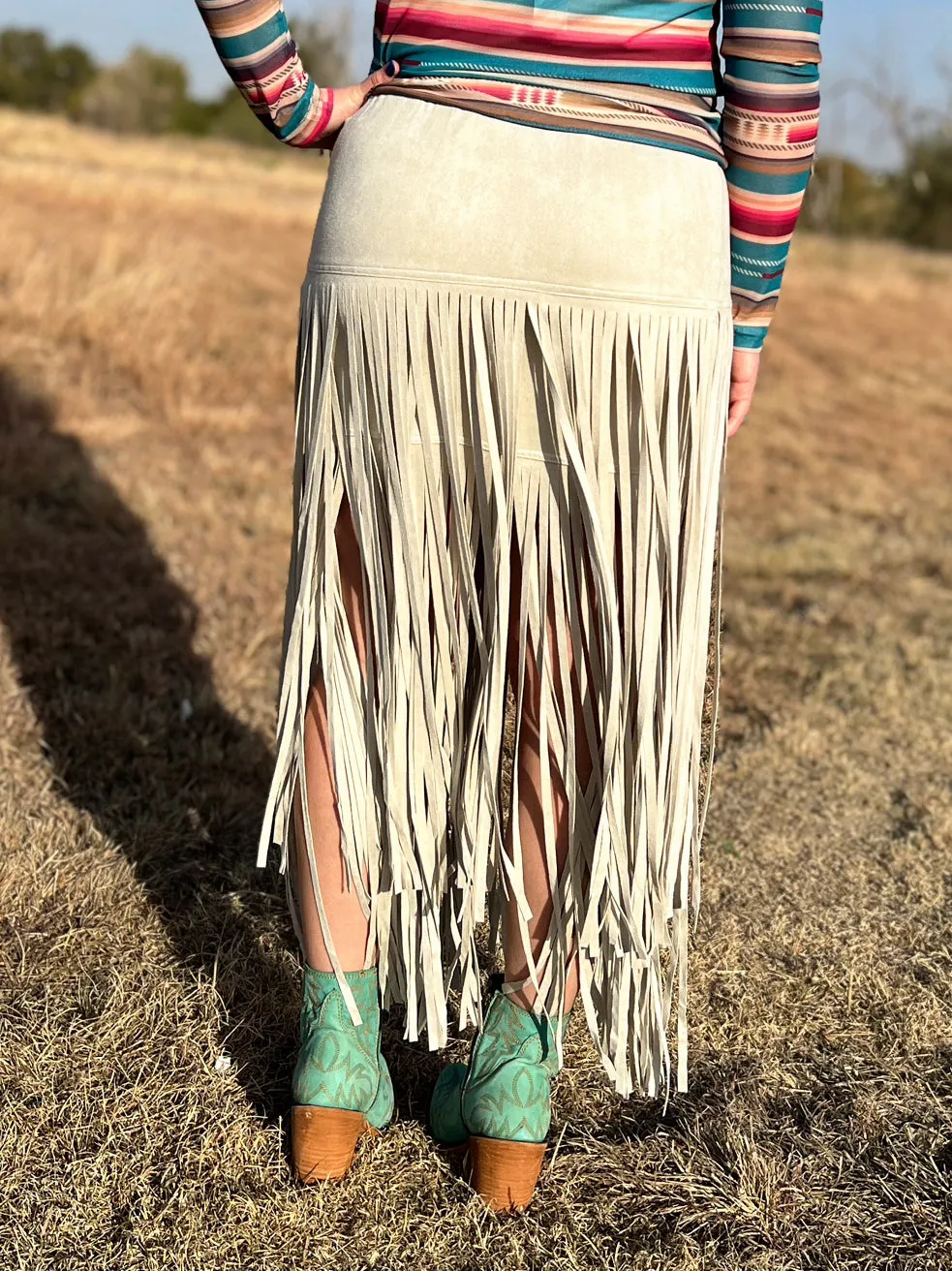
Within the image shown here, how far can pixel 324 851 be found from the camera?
149cm

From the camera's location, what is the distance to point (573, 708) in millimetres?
1457

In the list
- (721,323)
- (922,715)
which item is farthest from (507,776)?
(922,715)

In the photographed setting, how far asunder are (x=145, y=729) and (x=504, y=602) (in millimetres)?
1625

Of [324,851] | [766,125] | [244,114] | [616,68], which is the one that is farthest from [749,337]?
[244,114]

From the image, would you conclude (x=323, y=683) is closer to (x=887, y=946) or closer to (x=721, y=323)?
(x=721, y=323)

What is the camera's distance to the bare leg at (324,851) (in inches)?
58.1

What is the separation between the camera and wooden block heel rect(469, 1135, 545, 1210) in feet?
4.89

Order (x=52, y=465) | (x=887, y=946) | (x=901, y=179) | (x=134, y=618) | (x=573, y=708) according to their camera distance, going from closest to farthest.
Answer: (x=573, y=708)
(x=887, y=946)
(x=134, y=618)
(x=52, y=465)
(x=901, y=179)

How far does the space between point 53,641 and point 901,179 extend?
106ft

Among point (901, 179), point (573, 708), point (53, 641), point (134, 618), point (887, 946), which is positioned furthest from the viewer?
point (901, 179)

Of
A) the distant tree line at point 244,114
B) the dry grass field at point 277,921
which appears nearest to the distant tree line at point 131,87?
the distant tree line at point 244,114

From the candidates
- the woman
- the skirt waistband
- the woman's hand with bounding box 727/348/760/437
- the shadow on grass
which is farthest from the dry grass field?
the skirt waistband

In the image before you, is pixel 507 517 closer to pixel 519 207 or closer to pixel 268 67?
pixel 519 207

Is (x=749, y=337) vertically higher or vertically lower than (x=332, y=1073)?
higher
